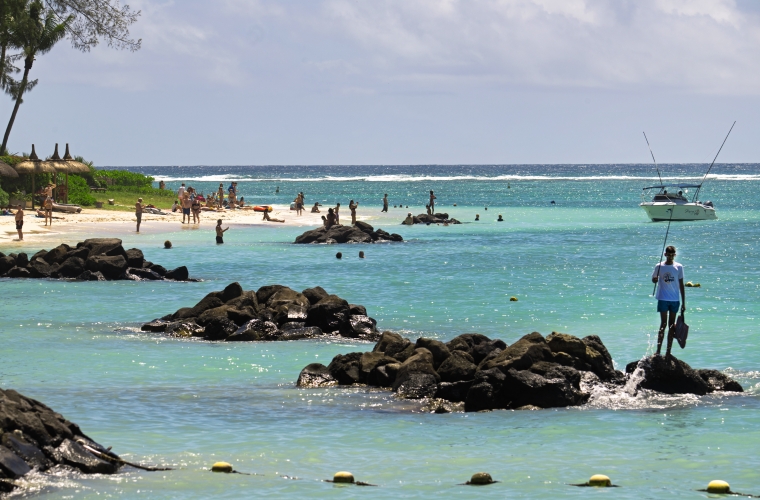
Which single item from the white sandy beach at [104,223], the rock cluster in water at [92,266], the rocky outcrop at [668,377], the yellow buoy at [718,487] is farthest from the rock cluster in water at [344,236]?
the yellow buoy at [718,487]

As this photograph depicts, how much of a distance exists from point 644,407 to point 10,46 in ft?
188

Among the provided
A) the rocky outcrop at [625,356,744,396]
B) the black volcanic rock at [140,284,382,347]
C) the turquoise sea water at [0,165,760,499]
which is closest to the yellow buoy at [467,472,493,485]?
the turquoise sea water at [0,165,760,499]

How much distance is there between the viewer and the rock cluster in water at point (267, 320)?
22391 mm

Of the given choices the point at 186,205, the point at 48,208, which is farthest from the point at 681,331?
the point at 186,205

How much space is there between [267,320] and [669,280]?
9.19m

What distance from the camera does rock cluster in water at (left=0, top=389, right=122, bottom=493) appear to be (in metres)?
10.9

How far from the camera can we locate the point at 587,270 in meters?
39.2

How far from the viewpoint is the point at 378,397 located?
16609 millimetres

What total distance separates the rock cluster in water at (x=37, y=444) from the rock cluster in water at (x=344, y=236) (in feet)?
124

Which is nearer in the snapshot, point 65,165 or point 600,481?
point 600,481

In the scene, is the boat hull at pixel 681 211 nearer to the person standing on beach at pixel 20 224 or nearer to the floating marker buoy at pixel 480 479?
the person standing on beach at pixel 20 224

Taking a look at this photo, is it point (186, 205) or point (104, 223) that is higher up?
point (186, 205)

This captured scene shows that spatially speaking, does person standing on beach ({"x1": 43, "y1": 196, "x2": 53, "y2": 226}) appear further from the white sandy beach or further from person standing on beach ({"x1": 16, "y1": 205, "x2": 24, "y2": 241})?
person standing on beach ({"x1": 16, "y1": 205, "x2": 24, "y2": 241})

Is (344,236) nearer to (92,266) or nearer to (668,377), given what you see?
(92,266)
